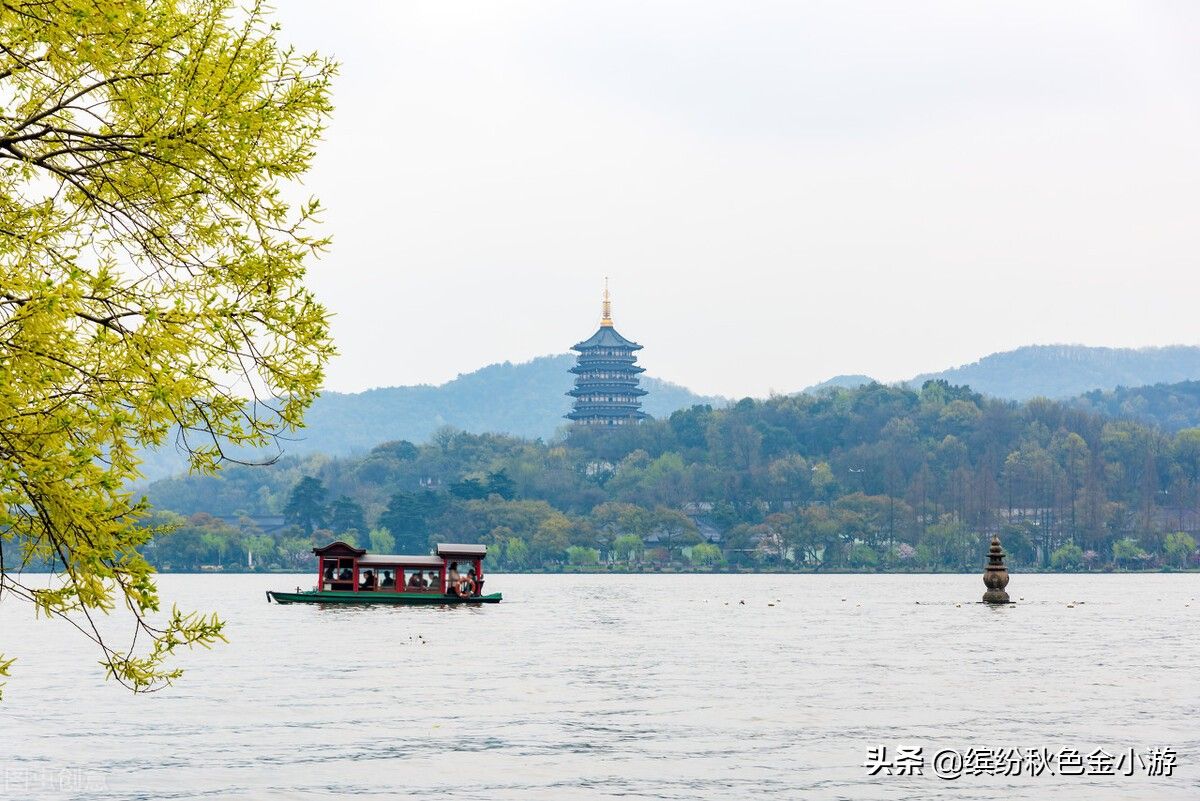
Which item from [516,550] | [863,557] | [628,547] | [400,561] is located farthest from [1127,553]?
[400,561]

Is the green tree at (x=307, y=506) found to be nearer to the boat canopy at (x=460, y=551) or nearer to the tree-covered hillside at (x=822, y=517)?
the tree-covered hillside at (x=822, y=517)

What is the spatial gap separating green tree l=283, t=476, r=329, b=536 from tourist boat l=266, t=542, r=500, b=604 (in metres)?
117

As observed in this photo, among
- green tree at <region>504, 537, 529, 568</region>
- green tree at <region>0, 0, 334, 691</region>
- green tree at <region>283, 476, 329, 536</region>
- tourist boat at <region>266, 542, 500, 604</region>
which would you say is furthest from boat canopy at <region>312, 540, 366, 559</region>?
green tree at <region>283, 476, 329, 536</region>

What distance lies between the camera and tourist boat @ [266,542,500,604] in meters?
70.6

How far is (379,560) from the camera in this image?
2852 inches

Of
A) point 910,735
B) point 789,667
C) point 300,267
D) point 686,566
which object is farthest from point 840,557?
point 300,267

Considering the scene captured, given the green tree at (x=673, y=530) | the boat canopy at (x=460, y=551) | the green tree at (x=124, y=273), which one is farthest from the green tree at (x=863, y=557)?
the green tree at (x=124, y=273)

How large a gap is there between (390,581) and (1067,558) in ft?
381

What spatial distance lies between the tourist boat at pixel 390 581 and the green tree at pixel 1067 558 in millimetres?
111206

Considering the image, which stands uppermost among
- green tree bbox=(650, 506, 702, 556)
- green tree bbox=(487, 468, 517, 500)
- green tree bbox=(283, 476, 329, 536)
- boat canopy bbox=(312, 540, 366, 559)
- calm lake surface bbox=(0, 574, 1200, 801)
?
green tree bbox=(487, 468, 517, 500)

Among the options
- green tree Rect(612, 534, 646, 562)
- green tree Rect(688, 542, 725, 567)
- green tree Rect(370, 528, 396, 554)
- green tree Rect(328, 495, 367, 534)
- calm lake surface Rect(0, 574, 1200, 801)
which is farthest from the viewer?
green tree Rect(328, 495, 367, 534)

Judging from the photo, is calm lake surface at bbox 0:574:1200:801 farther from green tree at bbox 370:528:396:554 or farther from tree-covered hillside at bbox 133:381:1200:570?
green tree at bbox 370:528:396:554

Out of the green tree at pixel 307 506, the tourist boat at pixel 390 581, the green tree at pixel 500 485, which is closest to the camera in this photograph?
the tourist boat at pixel 390 581

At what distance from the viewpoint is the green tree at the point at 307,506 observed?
191500 millimetres
